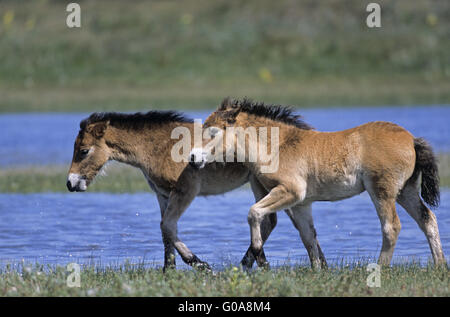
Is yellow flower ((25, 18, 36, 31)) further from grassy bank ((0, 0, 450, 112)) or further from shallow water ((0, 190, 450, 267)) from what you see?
shallow water ((0, 190, 450, 267))

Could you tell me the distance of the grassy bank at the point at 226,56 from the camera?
3400 cm

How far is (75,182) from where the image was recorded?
35.4ft

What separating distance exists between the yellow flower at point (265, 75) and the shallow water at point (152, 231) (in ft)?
62.9

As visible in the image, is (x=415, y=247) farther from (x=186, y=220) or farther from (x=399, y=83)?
(x=399, y=83)

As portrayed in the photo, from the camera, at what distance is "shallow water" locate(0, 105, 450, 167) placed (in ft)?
74.2

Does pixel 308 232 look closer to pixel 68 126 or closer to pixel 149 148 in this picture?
pixel 149 148

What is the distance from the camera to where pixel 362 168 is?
974 cm

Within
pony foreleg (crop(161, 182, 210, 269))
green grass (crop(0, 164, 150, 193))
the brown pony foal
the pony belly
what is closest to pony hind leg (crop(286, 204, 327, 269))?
the brown pony foal

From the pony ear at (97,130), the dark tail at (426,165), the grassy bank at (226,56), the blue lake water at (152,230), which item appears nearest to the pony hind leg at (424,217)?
the dark tail at (426,165)

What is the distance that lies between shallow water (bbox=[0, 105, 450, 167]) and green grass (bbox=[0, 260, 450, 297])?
487 inches

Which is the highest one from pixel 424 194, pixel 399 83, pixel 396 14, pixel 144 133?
pixel 396 14

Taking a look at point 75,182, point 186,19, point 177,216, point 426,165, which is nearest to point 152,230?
point 75,182
